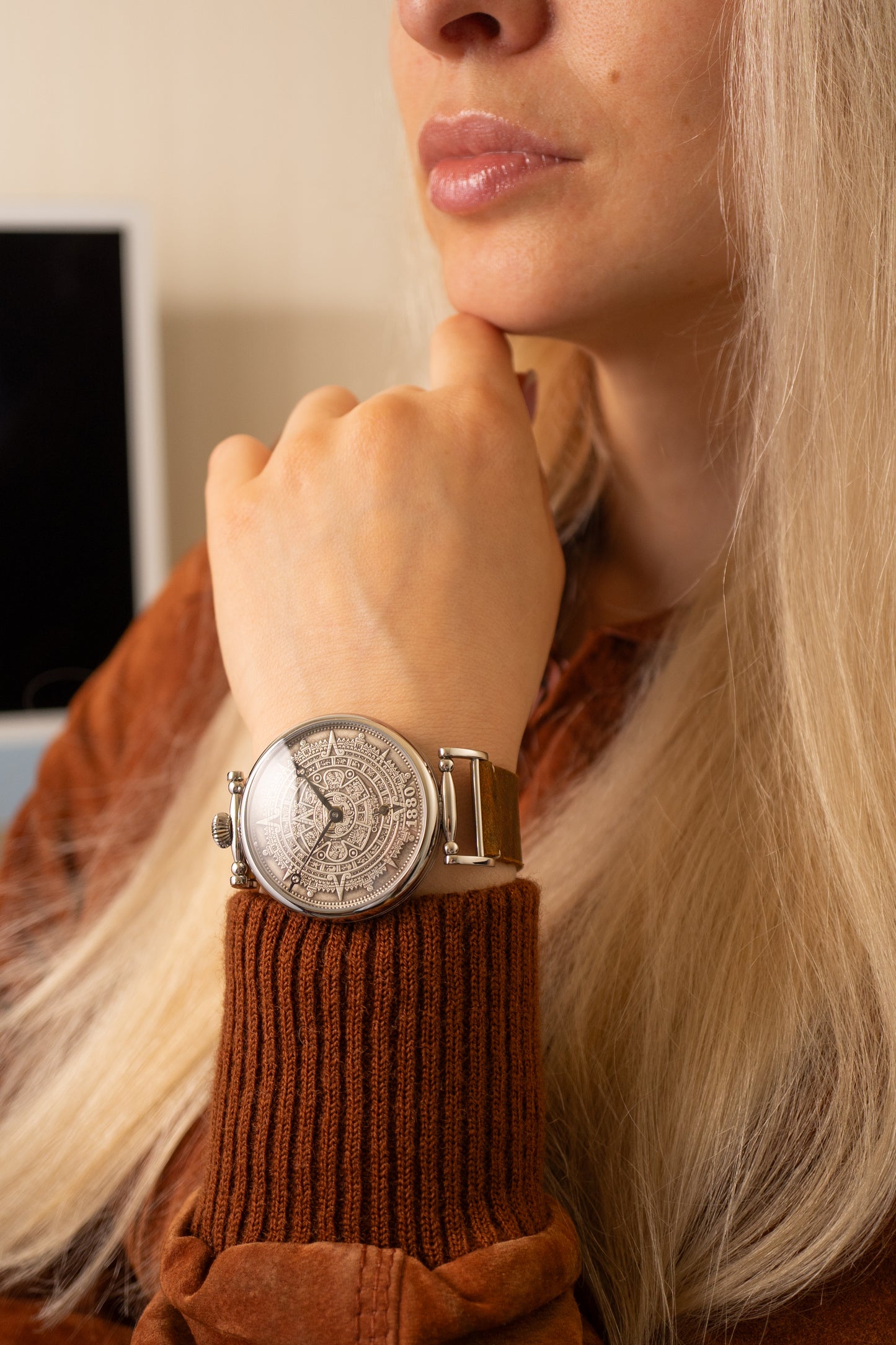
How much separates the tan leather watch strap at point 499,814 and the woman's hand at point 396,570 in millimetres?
21

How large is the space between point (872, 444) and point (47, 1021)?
73 centimetres

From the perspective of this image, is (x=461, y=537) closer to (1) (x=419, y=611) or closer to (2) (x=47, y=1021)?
(1) (x=419, y=611)

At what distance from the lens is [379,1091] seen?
49cm

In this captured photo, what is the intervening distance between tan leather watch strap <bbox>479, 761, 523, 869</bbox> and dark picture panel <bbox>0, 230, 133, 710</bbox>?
1.57 meters

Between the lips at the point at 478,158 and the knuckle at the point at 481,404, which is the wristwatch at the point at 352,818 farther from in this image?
the lips at the point at 478,158

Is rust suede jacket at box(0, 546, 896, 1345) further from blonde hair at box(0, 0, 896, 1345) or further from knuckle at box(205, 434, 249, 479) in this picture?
knuckle at box(205, 434, 249, 479)

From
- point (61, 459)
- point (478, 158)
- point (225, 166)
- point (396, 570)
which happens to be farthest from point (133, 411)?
point (396, 570)

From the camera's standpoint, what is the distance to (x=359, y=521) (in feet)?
1.98

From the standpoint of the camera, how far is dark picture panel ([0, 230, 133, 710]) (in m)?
1.85

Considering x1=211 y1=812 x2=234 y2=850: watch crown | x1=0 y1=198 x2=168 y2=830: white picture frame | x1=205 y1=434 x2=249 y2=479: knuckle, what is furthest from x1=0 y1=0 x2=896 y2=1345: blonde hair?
x1=0 y1=198 x2=168 y2=830: white picture frame

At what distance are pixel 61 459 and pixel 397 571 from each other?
5.01 feet

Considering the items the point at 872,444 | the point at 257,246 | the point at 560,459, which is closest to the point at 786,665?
the point at 872,444

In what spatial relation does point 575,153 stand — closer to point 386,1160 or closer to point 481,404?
point 481,404

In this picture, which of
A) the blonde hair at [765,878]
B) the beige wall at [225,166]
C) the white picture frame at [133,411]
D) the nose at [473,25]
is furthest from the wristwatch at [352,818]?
the beige wall at [225,166]
